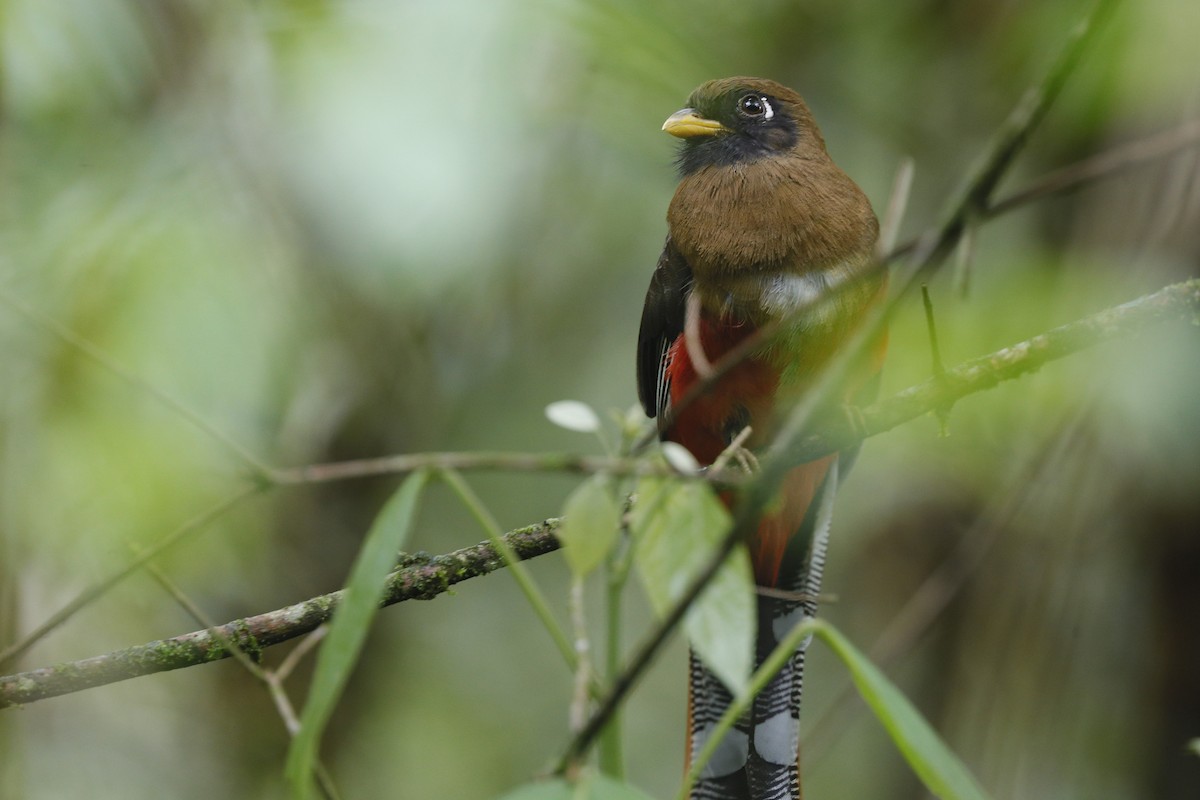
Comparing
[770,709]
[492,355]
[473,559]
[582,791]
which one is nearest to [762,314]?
[770,709]

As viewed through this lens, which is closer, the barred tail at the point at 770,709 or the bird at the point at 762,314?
the barred tail at the point at 770,709

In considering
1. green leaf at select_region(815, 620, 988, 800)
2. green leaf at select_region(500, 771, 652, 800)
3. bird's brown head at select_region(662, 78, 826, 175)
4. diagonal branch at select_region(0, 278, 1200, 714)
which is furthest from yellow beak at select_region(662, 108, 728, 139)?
green leaf at select_region(500, 771, 652, 800)

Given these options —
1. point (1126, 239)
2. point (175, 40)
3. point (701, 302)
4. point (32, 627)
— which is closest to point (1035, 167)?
point (1126, 239)

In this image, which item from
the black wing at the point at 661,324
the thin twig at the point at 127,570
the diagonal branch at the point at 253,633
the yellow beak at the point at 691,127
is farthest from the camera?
the yellow beak at the point at 691,127

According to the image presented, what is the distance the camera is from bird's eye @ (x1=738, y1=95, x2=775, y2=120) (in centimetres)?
301

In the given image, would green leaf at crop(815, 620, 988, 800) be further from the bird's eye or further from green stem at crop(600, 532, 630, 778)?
the bird's eye

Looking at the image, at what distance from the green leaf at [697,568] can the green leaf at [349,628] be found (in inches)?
7.6

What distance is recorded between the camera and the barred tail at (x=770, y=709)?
2.29 metres

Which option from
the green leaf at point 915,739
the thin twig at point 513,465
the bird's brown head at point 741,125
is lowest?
the green leaf at point 915,739

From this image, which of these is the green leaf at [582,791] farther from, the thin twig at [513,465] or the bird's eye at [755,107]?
the bird's eye at [755,107]

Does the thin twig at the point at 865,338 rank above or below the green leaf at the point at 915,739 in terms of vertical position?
above

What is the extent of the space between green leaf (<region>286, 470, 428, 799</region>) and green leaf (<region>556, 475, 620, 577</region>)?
13 centimetres

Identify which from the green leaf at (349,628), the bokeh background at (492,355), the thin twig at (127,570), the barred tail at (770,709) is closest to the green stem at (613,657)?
the green leaf at (349,628)

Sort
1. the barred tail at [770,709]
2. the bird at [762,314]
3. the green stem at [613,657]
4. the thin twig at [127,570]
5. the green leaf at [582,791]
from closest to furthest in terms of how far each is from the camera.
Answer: the green leaf at [582,791] → the green stem at [613,657] → the thin twig at [127,570] → the barred tail at [770,709] → the bird at [762,314]
